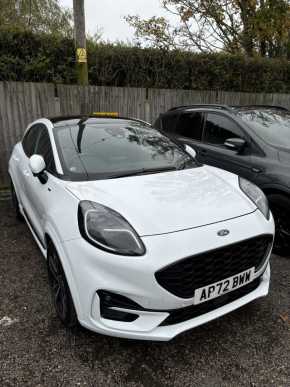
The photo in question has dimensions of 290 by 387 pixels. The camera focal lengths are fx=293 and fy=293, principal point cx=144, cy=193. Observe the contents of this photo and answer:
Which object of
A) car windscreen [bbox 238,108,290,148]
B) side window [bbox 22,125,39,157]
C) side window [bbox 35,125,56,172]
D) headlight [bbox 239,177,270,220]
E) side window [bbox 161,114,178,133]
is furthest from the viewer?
side window [bbox 161,114,178,133]

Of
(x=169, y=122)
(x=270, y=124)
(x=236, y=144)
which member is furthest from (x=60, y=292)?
(x=169, y=122)

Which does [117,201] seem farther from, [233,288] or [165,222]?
[233,288]

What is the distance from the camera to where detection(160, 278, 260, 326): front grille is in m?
1.81

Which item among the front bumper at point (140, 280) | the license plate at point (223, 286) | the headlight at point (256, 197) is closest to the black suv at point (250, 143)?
the headlight at point (256, 197)

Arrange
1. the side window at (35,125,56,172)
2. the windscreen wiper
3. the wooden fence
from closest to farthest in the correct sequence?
1. the windscreen wiper
2. the side window at (35,125,56,172)
3. the wooden fence

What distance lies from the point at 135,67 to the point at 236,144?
3.78 m

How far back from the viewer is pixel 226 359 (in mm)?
1948

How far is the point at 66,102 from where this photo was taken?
18.4ft

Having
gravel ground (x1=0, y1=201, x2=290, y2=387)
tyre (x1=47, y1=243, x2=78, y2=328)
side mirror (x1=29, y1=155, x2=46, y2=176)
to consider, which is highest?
side mirror (x1=29, y1=155, x2=46, y2=176)

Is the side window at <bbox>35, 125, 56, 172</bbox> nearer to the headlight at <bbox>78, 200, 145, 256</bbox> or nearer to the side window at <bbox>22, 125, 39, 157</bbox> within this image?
the side window at <bbox>22, 125, 39, 157</bbox>

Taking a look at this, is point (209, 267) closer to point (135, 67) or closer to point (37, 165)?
point (37, 165)

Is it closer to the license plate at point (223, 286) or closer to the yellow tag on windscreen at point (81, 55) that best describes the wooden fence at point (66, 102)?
the yellow tag on windscreen at point (81, 55)

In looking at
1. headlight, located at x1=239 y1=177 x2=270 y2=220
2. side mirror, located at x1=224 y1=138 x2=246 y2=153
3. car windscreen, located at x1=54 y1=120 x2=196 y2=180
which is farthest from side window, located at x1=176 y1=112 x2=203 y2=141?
headlight, located at x1=239 y1=177 x2=270 y2=220

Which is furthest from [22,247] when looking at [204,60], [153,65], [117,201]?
[204,60]
